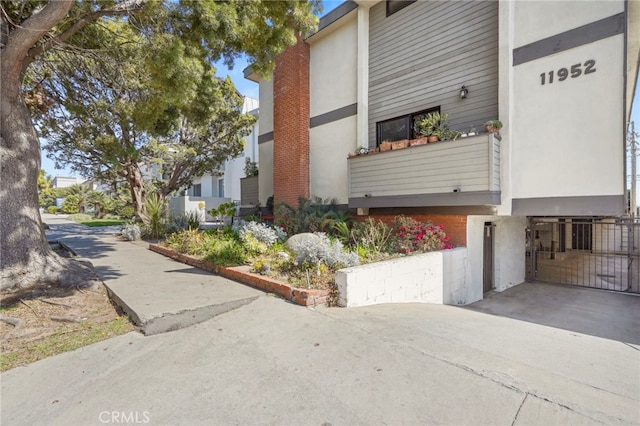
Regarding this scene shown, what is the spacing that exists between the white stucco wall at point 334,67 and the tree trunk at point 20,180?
22.5ft

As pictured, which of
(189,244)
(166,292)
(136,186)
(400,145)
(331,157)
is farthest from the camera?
(136,186)

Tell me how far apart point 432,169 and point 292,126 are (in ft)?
18.1

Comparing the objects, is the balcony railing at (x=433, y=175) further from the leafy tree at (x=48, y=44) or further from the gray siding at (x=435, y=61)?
the leafy tree at (x=48, y=44)

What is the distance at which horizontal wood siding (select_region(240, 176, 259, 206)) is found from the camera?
41.4 feet

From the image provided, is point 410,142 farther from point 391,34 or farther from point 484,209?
point 391,34

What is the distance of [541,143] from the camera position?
19.8ft

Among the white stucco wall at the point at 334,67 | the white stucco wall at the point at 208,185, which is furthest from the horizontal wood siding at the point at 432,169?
the white stucco wall at the point at 208,185

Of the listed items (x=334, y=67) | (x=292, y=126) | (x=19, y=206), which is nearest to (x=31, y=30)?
(x=19, y=206)

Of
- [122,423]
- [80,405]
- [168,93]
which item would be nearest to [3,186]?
[168,93]

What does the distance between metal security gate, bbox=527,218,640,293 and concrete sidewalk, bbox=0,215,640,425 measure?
5.98 metres

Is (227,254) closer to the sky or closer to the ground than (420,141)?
closer to the ground

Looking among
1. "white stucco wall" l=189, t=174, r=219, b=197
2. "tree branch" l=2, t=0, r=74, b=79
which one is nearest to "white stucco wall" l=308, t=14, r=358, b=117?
"tree branch" l=2, t=0, r=74, b=79

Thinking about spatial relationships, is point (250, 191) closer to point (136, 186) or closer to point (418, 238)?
point (136, 186)

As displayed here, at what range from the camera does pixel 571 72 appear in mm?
5703
